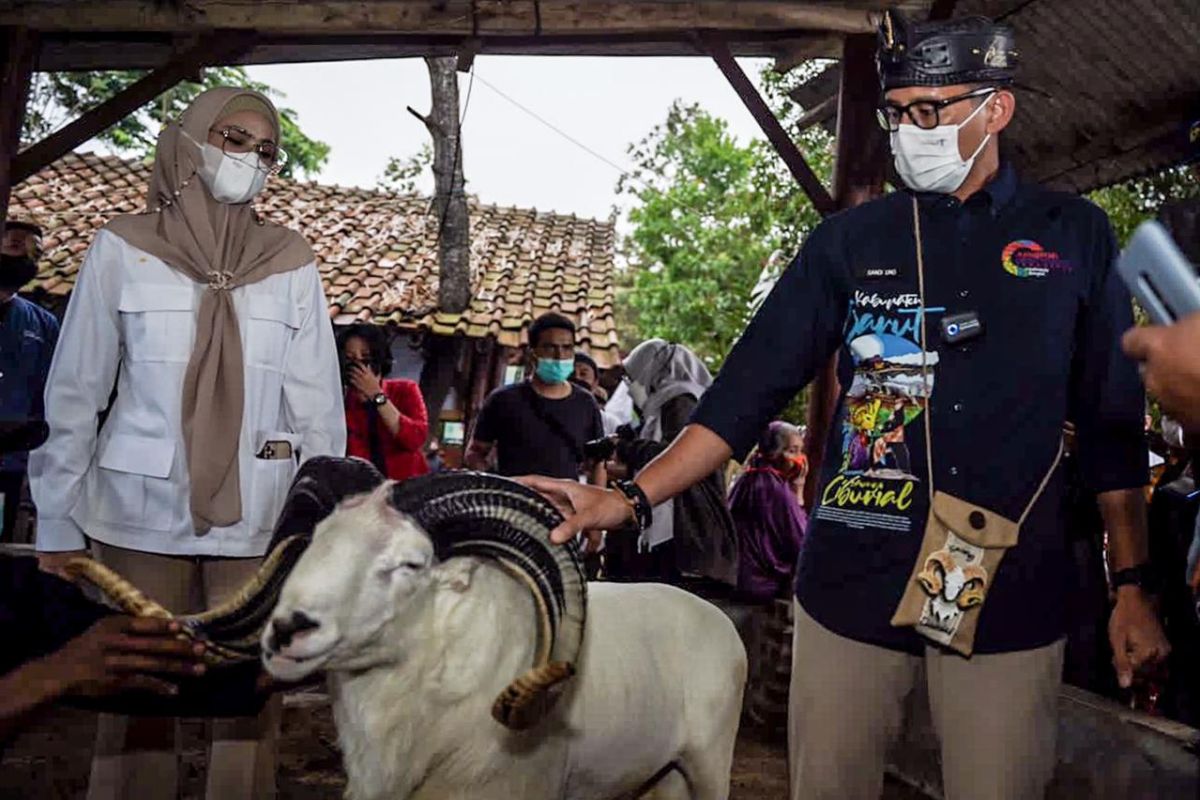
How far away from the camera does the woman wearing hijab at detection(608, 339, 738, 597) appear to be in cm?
695

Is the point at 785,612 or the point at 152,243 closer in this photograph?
the point at 152,243

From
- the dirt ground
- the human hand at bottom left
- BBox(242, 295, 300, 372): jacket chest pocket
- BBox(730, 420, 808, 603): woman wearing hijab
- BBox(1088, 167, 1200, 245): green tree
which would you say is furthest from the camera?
BBox(1088, 167, 1200, 245): green tree

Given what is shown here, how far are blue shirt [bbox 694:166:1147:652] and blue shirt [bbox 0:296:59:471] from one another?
477cm

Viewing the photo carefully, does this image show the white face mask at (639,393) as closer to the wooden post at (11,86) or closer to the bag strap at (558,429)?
the bag strap at (558,429)

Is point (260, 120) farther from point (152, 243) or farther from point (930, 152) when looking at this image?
point (930, 152)

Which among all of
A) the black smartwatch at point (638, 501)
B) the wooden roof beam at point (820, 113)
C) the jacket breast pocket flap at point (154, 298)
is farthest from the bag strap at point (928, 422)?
the wooden roof beam at point (820, 113)

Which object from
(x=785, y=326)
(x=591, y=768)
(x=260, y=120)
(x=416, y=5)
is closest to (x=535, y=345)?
(x=416, y=5)

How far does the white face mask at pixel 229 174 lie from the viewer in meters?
3.81

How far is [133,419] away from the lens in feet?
12.1

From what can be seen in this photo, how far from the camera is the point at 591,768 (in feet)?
11.6

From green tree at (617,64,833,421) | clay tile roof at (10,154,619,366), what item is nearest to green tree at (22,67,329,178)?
clay tile roof at (10,154,619,366)

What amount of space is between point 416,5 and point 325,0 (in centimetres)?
53

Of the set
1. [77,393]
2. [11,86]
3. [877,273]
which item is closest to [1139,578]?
[877,273]

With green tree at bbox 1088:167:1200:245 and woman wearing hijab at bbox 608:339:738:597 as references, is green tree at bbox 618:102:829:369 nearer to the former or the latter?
green tree at bbox 1088:167:1200:245
